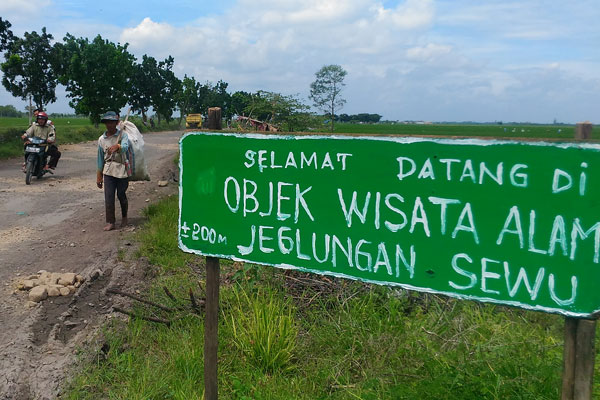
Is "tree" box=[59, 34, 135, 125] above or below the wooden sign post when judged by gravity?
above

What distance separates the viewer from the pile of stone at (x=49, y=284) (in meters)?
4.27

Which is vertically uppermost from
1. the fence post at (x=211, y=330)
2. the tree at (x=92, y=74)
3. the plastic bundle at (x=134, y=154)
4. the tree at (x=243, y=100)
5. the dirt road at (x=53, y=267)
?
the tree at (x=92, y=74)

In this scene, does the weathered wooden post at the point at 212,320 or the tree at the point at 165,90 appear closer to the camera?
the weathered wooden post at the point at 212,320

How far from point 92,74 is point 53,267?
23199mm

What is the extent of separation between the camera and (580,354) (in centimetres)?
177

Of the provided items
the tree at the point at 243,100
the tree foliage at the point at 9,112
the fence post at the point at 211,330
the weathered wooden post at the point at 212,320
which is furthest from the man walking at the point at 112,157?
the tree foliage at the point at 9,112

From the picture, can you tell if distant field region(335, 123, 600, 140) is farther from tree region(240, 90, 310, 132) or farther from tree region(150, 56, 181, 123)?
tree region(150, 56, 181, 123)

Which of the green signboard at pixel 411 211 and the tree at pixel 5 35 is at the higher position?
the tree at pixel 5 35

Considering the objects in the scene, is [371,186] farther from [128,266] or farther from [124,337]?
[128,266]

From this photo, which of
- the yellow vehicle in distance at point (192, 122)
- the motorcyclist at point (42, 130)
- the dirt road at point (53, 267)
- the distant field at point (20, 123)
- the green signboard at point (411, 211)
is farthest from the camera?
the distant field at point (20, 123)

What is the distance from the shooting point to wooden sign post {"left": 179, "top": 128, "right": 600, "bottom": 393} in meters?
1.75

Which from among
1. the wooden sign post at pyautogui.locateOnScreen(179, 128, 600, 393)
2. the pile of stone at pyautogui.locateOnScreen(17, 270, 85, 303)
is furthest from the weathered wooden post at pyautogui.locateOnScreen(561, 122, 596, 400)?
the pile of stone at pyautogui.locateOnScreen(17, 270, 85, 303)

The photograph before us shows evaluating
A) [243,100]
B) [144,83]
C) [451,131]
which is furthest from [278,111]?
[451,131]

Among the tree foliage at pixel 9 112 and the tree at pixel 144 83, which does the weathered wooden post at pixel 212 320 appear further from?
the tree foliage at pixel 9 112
